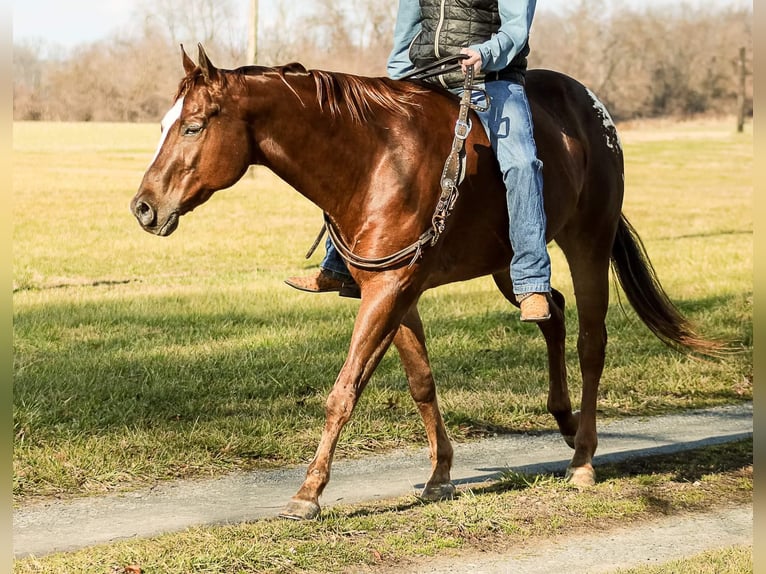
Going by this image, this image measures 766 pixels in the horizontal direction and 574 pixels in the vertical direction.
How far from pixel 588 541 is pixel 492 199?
178cm

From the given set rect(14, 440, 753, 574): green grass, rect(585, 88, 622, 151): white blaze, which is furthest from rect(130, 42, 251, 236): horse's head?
rect(585, 88, 622, 151): white blaze

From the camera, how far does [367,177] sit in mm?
4930

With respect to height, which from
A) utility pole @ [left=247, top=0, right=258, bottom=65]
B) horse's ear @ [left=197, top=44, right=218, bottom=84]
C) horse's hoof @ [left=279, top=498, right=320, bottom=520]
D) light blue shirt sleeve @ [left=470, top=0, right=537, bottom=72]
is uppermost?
utility pole @ [left=247, top=0, right=258, bottom=65]

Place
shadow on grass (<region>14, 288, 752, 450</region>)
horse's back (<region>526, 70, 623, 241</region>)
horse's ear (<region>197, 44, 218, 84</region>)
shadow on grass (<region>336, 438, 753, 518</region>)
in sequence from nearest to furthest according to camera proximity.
Answer: 1. horse's ear (<region>197, 44, 218, 84</region>)
2. shadow on grass (<region>336, 438, 753, 518</region>)
3. horse's back (<region>526, 70, 623, 241</region>)
4. shadow on grass (<region>14, 288, 752, 450</region>)

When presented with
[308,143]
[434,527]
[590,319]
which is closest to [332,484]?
[434,527]

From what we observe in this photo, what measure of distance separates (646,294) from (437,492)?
2.17 meters

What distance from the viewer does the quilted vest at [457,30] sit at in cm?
541

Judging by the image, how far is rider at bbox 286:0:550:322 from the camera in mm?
5207

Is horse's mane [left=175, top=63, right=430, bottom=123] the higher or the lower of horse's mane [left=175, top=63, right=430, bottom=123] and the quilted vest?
the lower

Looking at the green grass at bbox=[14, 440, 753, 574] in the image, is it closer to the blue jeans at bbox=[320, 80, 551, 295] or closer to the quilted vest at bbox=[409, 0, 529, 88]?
the blue jeans at bbox=[320, 80, 551, 295]

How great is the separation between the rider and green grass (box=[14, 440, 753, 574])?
1048mm

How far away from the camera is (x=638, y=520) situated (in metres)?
5.39

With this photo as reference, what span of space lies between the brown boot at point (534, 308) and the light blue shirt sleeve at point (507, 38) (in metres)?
1.18

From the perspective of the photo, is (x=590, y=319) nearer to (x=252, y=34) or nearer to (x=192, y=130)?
(x=192, y=130)
